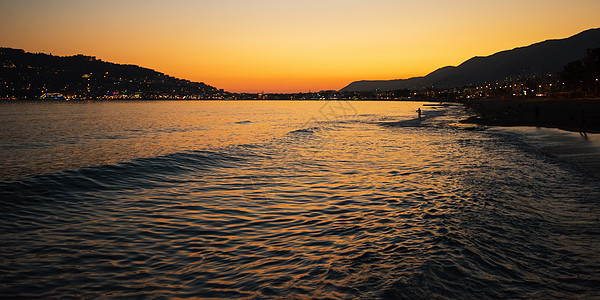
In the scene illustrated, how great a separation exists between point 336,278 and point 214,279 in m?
2.62

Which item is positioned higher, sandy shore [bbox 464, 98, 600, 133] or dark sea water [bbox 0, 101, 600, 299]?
sandy shore [bbox 464, 98, 600, 133]

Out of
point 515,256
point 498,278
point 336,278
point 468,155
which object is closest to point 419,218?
point 515,256

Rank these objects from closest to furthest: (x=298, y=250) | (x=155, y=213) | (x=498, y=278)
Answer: (x=498, y=278) < (x=298, y=250) < (x=155, y=213)

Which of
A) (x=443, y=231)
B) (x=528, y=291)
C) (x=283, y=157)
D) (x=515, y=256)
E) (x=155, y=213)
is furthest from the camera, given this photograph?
(x=283, y=157)

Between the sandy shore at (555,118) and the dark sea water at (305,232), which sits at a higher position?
the sandy shore at (555,118)

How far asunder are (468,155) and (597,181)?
1060 cm

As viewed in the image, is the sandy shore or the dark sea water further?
the sandy shore

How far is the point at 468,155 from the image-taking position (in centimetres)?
2622

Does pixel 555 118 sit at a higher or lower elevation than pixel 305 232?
higher

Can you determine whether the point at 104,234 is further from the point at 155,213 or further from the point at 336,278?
the point at 336,278

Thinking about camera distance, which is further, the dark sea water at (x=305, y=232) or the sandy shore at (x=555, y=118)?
the sandy shore at (x=555, y=118)

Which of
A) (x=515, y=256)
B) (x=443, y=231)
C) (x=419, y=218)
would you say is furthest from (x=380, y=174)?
(x=515, y=256)

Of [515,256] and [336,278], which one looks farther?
[515,256]

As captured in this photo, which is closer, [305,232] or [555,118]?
[305,232]
